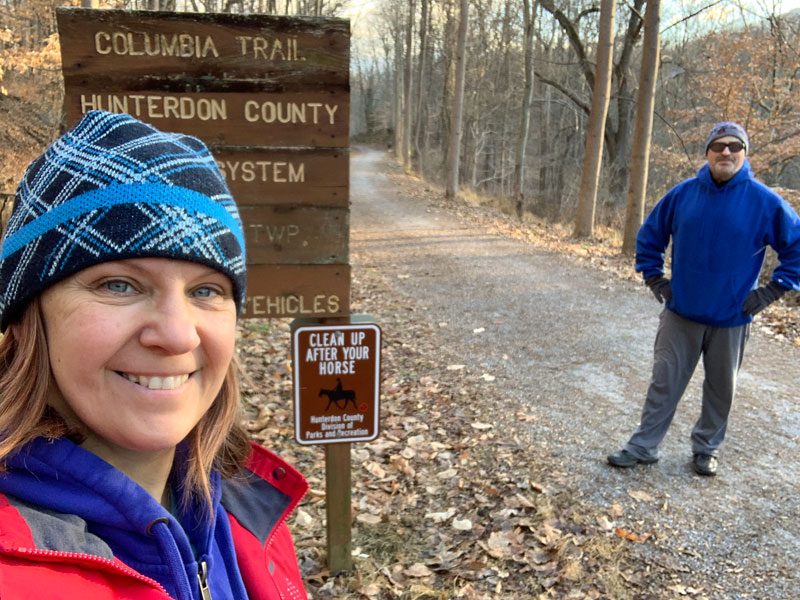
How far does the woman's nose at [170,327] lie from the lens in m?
1.19

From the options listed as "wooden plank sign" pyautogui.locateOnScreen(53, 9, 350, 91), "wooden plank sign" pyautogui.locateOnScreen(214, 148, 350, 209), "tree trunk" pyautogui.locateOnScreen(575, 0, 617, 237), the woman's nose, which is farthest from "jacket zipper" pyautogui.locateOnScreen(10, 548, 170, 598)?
"tree trunk" pyautogui.locateOnScreen(575, 0, 617, 237)

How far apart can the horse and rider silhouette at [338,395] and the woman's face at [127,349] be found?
1.91 meters

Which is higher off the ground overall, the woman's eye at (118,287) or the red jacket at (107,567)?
the woman's eye at (118,287)

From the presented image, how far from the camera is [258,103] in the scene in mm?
2850

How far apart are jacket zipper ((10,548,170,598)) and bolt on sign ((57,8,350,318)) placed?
2.06 metres

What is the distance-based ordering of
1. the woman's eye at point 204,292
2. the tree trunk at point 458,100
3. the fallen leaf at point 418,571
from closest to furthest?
the woman's eye at point 204,292 < the fallen leaf at point 418,571 < the tree trunk at point 458,100

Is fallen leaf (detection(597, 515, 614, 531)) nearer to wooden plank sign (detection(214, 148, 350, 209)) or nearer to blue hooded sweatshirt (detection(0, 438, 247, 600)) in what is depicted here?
wooden plank sign (detection(214, 148, 350, 209))

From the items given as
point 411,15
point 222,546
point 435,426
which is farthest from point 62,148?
point 411,15

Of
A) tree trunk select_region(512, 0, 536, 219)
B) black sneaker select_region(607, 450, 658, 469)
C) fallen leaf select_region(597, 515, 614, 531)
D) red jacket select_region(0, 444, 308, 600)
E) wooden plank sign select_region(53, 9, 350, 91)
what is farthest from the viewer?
tree trunk select_region(512, 0, 536, 219)

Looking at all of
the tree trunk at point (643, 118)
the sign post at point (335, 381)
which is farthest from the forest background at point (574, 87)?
the sign post at point (335, 381)

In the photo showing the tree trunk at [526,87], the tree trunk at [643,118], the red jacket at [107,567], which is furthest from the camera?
the tree trunk at [526,87]

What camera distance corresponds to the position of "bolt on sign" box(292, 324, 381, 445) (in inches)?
123

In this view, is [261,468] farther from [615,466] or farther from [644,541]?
[615,466]

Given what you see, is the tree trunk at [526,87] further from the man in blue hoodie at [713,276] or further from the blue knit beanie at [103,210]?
the blue knit beanie at [103,210]
